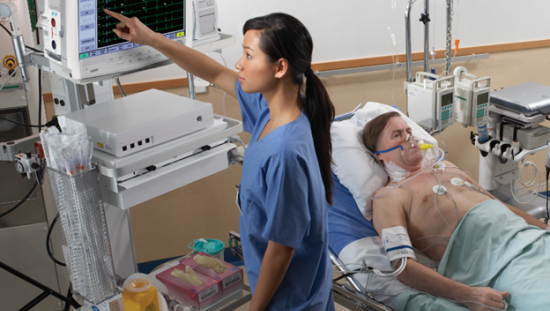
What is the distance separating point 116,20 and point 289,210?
2.34ft

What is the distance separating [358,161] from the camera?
2.37 m

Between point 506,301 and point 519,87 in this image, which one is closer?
point 506,301

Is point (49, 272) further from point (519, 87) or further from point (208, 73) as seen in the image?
point (519, 87)

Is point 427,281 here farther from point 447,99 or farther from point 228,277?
point 447,99

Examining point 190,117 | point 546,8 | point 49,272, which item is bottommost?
point 49,272

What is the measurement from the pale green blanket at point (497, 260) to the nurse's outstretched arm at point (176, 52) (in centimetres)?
102

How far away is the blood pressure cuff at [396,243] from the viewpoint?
194 cm

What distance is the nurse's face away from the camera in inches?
50.6

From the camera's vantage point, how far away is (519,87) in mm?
2633

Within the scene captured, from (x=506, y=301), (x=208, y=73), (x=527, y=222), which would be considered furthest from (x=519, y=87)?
(x=208, y=73)

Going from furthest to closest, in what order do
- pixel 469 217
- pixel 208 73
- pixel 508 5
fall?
1. pixel 508 5
2. pixel 469 217
3. pixel 208 73

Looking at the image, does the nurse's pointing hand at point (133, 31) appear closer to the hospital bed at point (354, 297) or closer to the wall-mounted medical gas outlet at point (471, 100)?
the hospital bed at point (354, 297)

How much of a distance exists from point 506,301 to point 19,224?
2.01 metres

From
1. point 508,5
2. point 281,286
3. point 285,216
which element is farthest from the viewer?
point 508,5
